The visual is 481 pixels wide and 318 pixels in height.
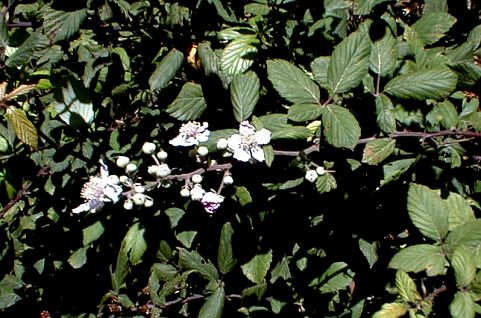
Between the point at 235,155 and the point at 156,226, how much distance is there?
417 mm

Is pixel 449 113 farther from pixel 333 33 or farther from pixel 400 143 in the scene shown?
pixel 333 33

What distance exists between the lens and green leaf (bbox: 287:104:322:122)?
1.28 m

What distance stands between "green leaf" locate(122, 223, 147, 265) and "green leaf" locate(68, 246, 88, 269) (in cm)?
18

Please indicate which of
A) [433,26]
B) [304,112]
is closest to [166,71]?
[304,112]

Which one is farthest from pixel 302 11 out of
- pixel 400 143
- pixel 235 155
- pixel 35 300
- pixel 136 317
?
pixel 35 300

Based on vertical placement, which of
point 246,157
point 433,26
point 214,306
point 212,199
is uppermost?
point 433,26

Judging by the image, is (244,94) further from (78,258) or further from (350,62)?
(78,258)

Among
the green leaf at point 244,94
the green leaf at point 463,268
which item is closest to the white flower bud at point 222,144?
the green leaf at point 244,94

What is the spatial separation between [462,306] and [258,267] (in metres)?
0.57

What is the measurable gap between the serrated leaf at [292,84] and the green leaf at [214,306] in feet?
1.95

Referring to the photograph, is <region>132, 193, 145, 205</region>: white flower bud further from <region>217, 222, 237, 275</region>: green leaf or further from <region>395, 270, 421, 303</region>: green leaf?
<region>395, 270, 421, 303</region>: green leaf

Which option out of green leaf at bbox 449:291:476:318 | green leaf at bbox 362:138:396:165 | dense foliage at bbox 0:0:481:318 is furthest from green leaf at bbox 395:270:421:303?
green leaf at bbox 362:138:396:165

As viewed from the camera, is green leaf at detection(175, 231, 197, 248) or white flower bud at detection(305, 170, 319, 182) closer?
white flower bud at detection(305, 170, 319, 182)

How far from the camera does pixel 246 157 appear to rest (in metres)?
1.30
